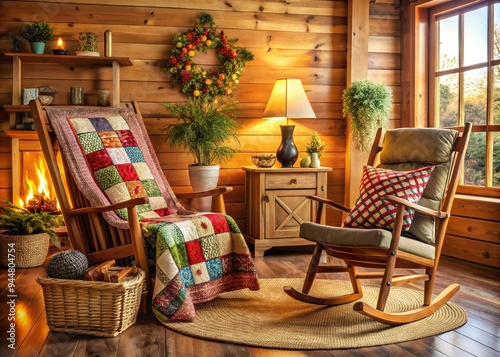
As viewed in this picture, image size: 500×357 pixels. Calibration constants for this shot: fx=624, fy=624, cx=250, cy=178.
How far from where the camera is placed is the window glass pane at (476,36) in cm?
423

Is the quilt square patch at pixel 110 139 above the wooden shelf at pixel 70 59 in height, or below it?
below

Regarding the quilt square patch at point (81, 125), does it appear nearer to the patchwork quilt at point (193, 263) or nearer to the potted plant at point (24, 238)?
the patchwork quilt at point (193, 263)

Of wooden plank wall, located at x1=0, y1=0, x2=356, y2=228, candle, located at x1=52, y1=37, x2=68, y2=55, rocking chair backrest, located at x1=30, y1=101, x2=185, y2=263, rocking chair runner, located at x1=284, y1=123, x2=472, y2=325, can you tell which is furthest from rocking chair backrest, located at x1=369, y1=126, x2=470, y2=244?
candle, located at x1=52, y1=37, x2=68, y2=55

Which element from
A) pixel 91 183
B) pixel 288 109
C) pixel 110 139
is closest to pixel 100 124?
pixel 110 139

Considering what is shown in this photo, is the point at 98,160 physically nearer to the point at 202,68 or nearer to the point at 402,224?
the point at 402,224

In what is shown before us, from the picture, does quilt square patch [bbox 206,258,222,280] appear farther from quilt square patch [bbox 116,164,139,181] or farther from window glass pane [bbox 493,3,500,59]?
window glass pane [bbox 493,3,500,59]

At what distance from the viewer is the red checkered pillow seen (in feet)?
9.87

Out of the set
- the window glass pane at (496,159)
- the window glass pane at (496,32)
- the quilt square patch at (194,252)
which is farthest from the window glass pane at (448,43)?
the quilt square patch at (194,252)

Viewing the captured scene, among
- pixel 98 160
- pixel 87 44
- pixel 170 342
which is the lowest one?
pixel 170 342

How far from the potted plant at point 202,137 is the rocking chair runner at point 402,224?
4.02 ft

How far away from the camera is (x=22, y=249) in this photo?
390 cm

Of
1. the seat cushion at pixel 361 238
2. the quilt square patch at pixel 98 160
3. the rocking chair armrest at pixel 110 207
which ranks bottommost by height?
the seat cushion at pixel 361 238

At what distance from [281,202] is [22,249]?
1739mm

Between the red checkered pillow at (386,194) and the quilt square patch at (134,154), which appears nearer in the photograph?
the red checkered pillow at (386,194)
